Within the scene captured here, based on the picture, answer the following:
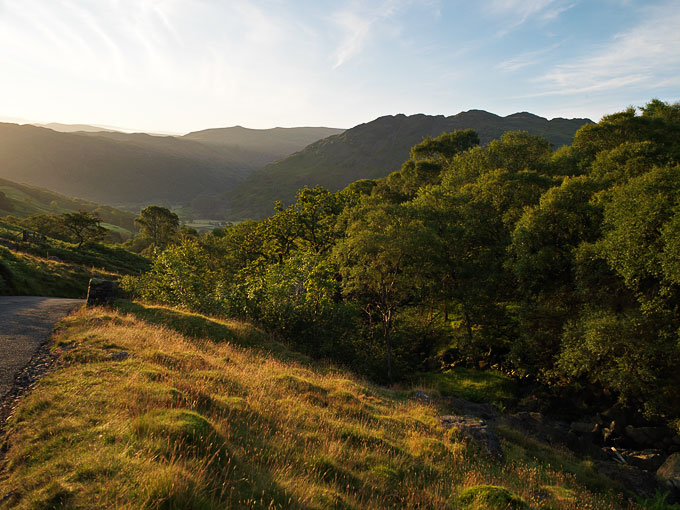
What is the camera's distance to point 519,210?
27.4 m

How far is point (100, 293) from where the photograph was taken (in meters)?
21.0

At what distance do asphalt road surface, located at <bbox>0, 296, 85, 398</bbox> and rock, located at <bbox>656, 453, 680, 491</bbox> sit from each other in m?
24.7

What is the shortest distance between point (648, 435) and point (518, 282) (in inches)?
437

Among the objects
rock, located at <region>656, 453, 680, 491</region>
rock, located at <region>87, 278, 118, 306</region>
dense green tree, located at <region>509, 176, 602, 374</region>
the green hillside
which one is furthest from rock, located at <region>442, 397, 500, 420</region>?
the green hillside

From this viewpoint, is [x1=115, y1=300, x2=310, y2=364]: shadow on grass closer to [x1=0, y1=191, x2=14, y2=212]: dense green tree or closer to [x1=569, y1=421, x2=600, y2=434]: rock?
[x1=569, y1=421, x2=600, y2=434]: rock

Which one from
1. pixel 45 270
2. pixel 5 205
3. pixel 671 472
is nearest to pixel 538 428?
pixel 671 472

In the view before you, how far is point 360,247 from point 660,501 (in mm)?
18931

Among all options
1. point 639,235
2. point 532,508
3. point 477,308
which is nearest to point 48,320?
point 532,508

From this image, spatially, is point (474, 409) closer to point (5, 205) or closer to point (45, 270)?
point (45, 270)

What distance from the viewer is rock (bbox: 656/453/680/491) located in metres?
15.1

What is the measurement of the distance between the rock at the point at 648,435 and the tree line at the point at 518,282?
5.15ft

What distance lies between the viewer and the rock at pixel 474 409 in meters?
18.4

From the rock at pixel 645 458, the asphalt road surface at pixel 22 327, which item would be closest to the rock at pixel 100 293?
the asphalt road surface at pixel 22 327

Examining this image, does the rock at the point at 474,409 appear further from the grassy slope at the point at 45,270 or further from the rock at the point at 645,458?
the grassy slope at the point at 45,270
